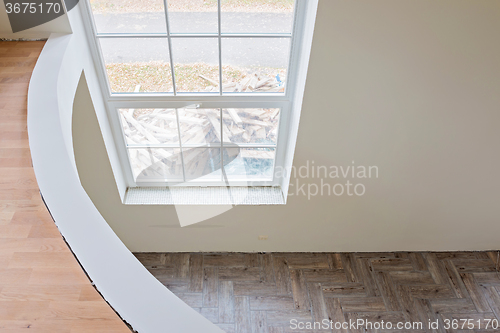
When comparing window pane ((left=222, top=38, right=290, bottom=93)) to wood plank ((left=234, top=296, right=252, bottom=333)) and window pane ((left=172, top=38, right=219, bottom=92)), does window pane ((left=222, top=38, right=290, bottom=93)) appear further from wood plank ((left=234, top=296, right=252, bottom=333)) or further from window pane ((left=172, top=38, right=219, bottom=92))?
wood plank ((left=234, top=296, right=252, bottom=333))

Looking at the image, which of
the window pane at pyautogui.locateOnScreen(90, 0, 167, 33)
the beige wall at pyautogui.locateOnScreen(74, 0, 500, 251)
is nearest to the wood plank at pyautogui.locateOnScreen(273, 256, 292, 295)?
the beige wall at pyautogui.locateOnScreen(74, 0, 500, 251)

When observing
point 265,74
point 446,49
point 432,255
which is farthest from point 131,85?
point 432,255

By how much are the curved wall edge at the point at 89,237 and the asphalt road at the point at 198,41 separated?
0.77m

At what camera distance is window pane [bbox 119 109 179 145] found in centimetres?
245

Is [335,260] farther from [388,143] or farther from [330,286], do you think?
[388,143]

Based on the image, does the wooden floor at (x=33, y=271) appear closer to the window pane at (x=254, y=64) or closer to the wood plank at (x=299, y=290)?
the window pane at (x=254, y=64)

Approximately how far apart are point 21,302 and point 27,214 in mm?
327

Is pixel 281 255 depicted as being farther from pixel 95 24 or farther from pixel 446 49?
pixel 95 24

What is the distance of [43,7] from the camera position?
70.1 inches

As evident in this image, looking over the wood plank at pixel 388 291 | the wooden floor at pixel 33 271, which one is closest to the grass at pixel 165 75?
the wooden floor at pixel 33 271

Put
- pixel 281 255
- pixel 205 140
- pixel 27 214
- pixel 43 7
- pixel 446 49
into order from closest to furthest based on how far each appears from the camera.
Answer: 1. pixel 27 214
2. pixel 43 7
3. pixel 446 49
4. pixel 205 140
5. pixel 281 255

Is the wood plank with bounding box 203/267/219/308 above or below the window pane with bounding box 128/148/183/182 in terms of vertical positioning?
below

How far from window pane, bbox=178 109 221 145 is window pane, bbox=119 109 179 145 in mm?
63

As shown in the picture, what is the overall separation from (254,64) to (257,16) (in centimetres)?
29
